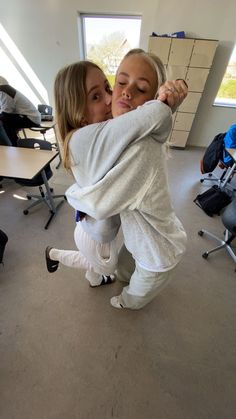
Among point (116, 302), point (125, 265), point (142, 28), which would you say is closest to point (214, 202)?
point (125, 265)

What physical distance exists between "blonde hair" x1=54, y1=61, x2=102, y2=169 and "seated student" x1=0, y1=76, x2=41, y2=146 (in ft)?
9.29

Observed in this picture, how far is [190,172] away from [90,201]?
127 inches

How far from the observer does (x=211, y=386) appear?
3.80 ft

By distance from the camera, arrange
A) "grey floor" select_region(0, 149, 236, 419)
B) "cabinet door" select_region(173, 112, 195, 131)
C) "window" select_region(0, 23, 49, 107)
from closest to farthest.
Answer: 1. "grey floor" select_region(0, 149, 236, 419)
2. "cabinet door" select_region(173, 112, 195, 131)
3. "window" select_region(0, 23, 49, 107)

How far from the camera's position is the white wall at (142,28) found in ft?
11.0

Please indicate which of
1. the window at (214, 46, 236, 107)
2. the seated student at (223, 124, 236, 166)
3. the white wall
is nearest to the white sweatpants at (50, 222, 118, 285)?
the seated student at (223, 124, 236, 166)

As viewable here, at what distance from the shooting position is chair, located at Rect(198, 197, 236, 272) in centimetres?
160

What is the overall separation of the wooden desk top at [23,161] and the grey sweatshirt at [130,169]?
1.20 m

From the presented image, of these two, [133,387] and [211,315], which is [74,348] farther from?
[211,315]

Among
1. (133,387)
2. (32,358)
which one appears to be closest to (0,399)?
(32,358)

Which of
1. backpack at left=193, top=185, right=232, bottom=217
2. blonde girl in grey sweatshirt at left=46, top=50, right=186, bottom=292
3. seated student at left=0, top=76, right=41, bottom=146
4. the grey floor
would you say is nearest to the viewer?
blonde girl in grey sweatshirt at left=46, top=50, right=186, bottom=292

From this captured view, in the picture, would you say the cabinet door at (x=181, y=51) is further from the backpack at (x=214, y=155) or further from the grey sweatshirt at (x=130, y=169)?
the grey sweatshirt at (x=130, y=169)

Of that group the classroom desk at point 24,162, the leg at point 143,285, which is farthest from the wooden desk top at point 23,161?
the leg at point 143,285

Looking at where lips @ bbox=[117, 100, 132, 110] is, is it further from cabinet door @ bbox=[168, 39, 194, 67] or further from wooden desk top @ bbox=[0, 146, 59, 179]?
cabinet door @ bbox=[168, 39, 194, 67]
